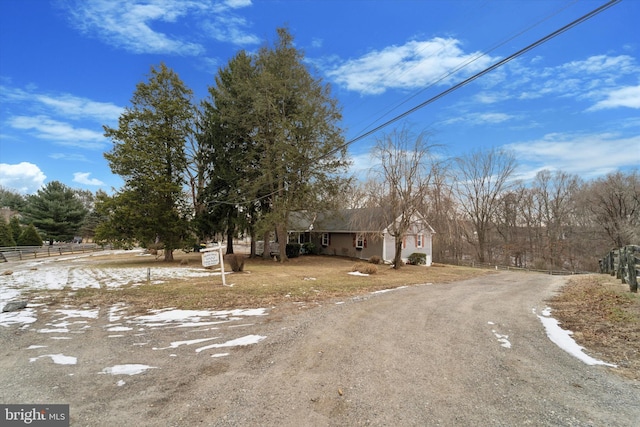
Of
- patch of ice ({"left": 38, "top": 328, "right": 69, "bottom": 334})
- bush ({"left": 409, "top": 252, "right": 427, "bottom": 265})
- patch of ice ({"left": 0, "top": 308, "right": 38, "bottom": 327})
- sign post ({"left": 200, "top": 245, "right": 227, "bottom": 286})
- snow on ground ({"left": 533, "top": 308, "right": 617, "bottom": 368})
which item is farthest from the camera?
bush ({"left": 409, "top": 252, "right": 427, "bottom": 265})

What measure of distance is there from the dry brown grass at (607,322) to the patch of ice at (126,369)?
19.4ft

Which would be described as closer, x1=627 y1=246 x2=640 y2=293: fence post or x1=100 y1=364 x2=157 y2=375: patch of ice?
x1=100 y1=364 x2=157 y2=375: patch of ice

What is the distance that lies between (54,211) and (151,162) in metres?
27.0

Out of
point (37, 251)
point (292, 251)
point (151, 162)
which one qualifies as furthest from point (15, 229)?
point (292, 251)

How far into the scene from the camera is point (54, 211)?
39.9 meters

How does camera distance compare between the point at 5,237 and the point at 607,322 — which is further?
the point at 5,237

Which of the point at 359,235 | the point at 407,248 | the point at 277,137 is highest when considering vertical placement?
the point at 277,137

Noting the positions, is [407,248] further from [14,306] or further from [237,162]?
[14,306]

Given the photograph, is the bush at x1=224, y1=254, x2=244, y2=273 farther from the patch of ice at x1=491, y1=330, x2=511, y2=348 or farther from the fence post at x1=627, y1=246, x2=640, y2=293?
the fence post at x1=627, y1=246, x2=640, y2=293

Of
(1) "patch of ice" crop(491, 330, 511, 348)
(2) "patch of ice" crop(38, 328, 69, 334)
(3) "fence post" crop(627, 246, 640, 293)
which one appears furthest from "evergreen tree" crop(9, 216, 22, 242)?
(3) "fence post" crop(627, 246, 640, 293)

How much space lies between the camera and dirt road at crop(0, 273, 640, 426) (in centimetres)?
→ 307

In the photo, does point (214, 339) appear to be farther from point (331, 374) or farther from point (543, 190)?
point (543, 190)

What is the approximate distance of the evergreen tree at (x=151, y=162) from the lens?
73.8ft

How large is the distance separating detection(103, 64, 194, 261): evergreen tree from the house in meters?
8.82
